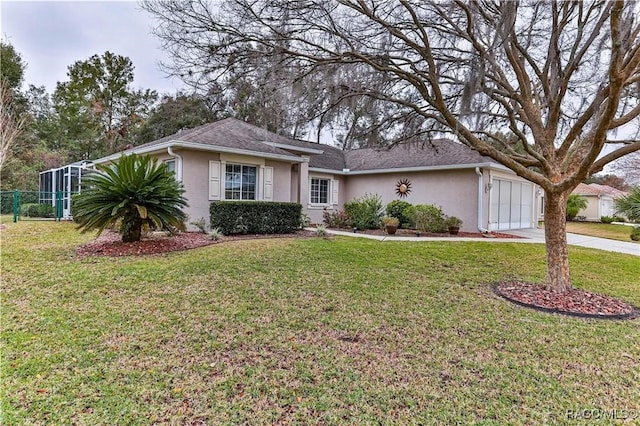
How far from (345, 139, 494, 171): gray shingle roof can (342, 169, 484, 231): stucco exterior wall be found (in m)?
0.46

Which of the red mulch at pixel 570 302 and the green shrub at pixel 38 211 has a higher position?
the green shrub at pixel 38 211

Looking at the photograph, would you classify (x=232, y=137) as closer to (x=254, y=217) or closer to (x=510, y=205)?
(x=254, y=217)

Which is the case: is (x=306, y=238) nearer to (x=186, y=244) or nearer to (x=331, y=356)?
(x=186, y=244)

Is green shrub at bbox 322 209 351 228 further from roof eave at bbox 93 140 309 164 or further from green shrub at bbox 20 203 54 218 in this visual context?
green shrub at bbox 20 203 54 218

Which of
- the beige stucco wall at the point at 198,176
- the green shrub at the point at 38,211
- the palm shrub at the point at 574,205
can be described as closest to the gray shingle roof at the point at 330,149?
the beige stucco wall at the point at 198,176

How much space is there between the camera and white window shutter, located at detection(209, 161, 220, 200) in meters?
11.2

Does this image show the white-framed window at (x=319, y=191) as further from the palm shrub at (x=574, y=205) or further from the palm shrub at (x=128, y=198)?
the palm shrub at (x=574, y=205)

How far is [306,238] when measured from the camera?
1054 centimetres

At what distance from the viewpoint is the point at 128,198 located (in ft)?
25.5

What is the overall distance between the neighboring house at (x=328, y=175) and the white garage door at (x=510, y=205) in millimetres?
43

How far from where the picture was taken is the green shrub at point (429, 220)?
13.2 m

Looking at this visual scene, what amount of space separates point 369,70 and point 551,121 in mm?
3353

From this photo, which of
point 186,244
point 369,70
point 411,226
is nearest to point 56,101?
point 186,244

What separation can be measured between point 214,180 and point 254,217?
1.86 m
